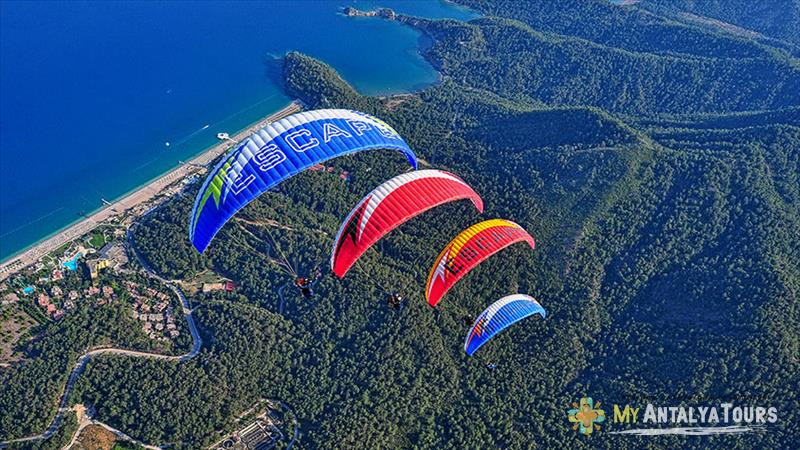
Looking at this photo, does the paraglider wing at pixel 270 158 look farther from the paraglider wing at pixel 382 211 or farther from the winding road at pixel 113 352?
the winding road at pixel 113 352

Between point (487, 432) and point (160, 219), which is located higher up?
point (160, 219)

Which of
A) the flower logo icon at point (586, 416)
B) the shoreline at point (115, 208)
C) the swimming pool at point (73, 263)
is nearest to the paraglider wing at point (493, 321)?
the flower logo icon at point (586, 416)

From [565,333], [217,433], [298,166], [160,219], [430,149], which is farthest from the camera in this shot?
[430,149]

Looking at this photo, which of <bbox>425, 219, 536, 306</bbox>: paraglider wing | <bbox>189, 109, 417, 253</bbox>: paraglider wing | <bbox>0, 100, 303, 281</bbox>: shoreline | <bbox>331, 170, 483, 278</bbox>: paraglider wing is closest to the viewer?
<bbox>189, 109, 417, 253</bbox>: paraglider wing

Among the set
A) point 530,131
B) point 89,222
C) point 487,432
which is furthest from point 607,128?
point 89,222

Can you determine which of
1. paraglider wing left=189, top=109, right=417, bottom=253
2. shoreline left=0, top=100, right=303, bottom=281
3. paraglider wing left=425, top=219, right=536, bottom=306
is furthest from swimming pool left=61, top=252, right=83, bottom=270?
paraglider wing left=425, top=219, right=536, bottom=306

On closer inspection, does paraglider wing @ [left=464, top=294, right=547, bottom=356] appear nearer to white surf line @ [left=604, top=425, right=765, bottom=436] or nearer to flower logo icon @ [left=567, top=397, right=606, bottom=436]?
flower logo icon @ [left=567, top=397, right=606, bottom=436]

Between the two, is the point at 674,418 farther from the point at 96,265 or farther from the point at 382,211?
the point at 96,265

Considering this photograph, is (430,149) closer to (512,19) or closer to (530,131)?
(530,131)
